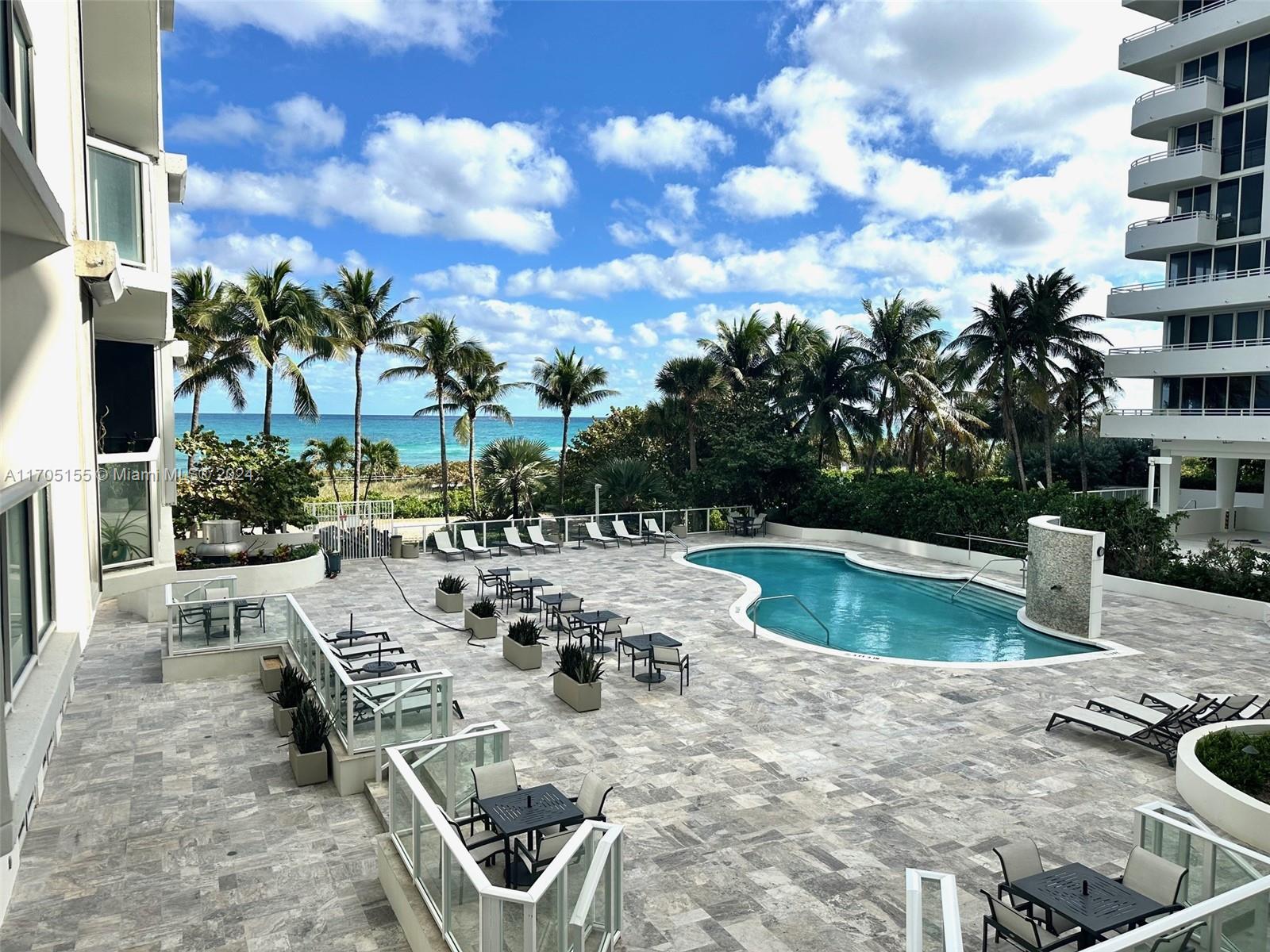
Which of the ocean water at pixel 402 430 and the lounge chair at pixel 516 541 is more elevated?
the ocean water at pixel 402 430

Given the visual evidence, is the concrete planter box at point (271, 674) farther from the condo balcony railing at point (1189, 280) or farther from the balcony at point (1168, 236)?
the balcony at point (1168, 236)

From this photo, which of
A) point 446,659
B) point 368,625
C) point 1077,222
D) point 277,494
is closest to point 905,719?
point 446,659

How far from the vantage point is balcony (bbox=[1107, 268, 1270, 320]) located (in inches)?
1075

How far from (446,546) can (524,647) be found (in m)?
11.9

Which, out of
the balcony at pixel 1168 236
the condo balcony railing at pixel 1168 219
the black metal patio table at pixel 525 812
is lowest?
the black metal patio table at pixel 525 812

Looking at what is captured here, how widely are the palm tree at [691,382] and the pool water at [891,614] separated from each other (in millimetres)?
9474

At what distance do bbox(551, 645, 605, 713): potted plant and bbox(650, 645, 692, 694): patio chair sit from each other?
1259 mm

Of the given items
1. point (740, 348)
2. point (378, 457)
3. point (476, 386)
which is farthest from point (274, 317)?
point (378, 457)

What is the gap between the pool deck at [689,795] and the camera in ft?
21.2

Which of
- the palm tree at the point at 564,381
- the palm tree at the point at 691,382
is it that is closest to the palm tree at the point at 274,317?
the palm tree at the point at 564,381

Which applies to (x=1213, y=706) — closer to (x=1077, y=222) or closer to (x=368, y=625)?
(x=368, y=625)

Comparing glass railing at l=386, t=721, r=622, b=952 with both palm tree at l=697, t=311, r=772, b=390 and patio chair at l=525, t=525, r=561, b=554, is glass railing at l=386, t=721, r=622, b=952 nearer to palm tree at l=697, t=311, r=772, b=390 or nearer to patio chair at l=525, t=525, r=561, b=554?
patio chair at l=525, t=525, r=561, b=554

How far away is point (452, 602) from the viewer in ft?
57.3

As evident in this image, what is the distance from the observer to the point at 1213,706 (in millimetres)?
10773
